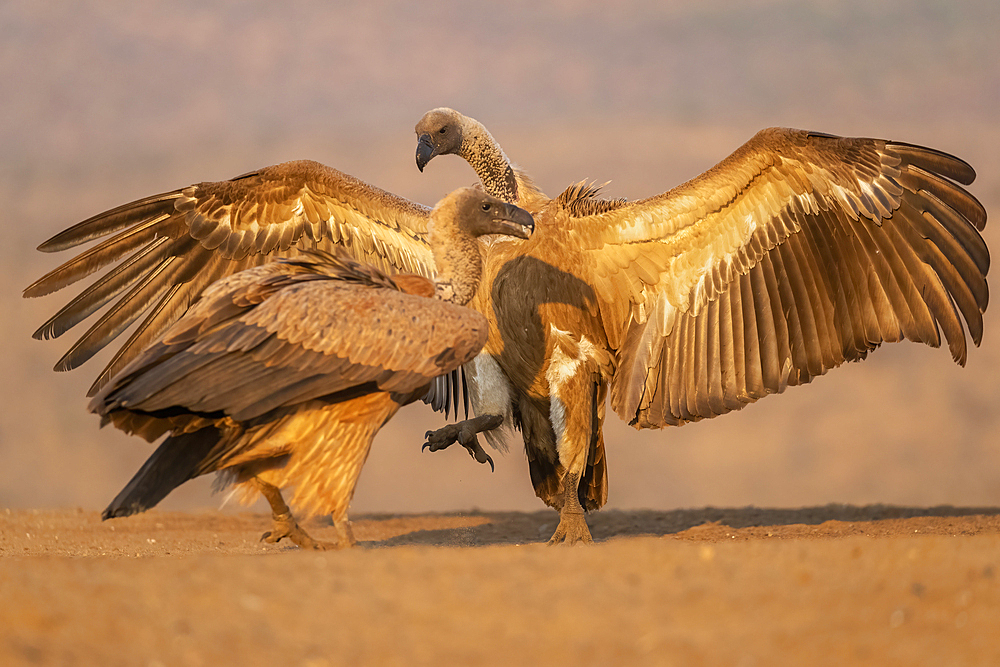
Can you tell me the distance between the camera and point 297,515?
5.11 metres

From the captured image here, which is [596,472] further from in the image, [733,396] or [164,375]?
[164,375]

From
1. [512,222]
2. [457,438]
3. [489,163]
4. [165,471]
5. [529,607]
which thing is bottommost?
[529,607]

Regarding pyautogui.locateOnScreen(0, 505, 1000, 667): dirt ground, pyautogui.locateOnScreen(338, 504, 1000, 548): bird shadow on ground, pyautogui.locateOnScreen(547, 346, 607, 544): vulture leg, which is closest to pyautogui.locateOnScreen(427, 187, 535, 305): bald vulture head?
pyautogui.locateOnScreen(547, 346, 607, 544): vulture leg

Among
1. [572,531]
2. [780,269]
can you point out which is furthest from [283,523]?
[780,269]

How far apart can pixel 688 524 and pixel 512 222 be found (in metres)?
4.37

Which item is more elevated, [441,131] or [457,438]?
[441,131]

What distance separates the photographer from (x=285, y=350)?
178 inches

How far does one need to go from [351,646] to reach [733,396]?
14.1 ft

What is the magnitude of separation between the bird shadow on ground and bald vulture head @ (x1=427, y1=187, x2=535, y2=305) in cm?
271

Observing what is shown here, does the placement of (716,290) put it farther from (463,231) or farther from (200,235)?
(200,235)

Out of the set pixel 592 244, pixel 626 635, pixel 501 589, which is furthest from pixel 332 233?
pixel 626 635

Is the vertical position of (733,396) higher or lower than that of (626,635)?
higher

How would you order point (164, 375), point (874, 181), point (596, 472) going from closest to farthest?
point (164, 375) → point (874, 181) → point (596, 472)

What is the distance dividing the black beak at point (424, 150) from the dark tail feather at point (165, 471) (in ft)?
9.92
